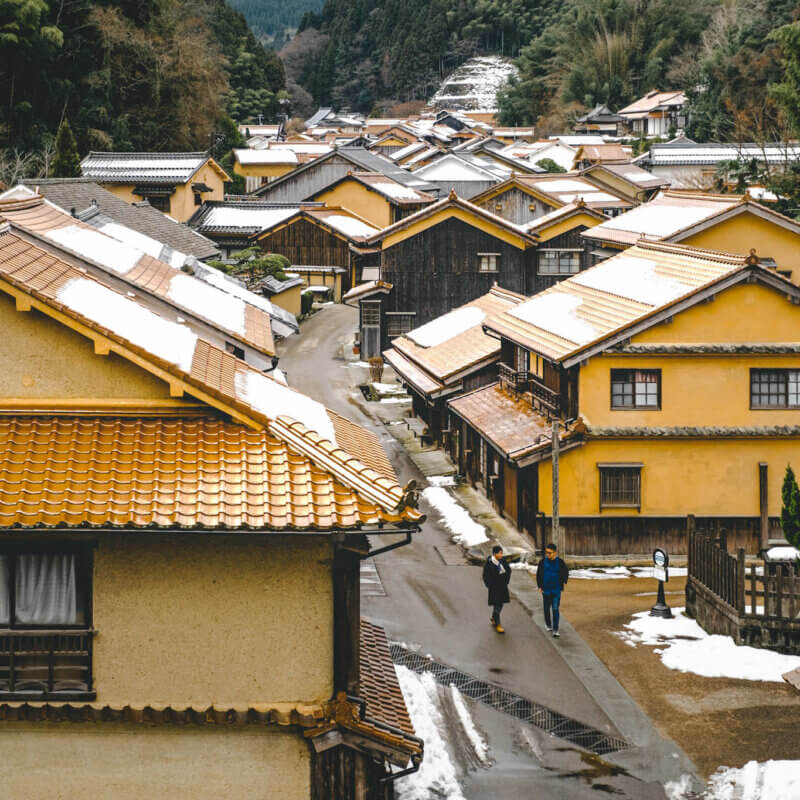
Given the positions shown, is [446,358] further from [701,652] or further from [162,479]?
[162,479]

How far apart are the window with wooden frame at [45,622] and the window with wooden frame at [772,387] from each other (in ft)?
56.0

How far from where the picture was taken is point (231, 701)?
10.3 meters

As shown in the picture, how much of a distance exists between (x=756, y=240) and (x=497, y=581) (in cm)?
1743

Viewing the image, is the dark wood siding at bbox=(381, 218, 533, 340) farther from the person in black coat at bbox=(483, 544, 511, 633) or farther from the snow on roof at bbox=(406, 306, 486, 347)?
the person in black coat at bbox=(483, 544, 511, 633)

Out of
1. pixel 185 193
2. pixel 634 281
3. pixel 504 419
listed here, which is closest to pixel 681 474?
pixel 504 419

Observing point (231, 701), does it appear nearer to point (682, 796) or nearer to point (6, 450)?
point (6, 450)

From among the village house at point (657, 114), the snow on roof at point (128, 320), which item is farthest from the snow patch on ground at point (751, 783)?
the village house at point (657, 114)

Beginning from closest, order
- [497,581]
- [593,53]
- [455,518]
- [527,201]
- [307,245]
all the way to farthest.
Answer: [497,581]
[455,518]
[527,201]
[307,245]
[593,53]

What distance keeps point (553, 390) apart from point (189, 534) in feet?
53.4

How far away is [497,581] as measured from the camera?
19.2 meters

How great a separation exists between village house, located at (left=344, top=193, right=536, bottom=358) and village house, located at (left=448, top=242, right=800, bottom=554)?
22987mm

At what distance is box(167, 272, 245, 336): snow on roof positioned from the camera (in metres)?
20.4

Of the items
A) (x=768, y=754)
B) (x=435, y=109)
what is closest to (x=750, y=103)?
(x=768, y=754)

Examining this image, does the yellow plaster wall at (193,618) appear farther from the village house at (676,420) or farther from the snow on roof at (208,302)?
the village house at (676,420)
